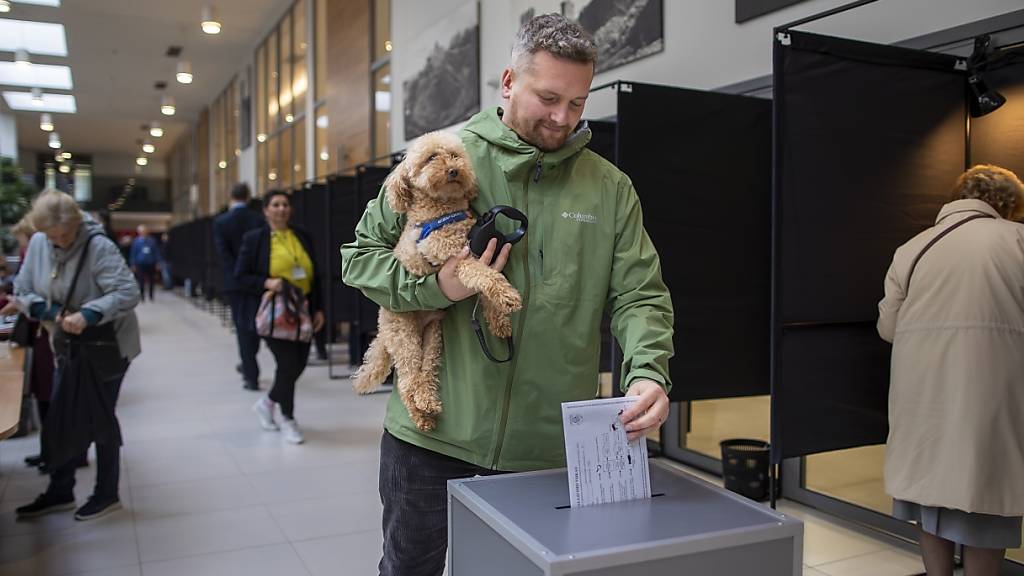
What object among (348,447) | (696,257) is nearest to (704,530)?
(696,257)

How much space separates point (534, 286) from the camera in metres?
1.55

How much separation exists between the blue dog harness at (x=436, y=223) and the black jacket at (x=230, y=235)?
510cm

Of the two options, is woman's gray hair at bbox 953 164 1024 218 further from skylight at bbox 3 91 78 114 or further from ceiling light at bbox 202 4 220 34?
skylight at bbox 3 91 78 114

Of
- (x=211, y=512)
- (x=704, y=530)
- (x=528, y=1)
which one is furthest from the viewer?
(x=528, y=1)

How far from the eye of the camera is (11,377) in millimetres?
3162

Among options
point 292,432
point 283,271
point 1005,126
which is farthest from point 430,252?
point 292,432

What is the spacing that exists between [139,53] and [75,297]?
46.3 feet

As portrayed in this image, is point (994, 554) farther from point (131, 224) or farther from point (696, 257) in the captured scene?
point (131, 224)

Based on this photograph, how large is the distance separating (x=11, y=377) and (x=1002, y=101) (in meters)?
4.02

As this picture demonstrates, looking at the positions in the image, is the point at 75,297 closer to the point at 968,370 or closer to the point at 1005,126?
the point at 968,370

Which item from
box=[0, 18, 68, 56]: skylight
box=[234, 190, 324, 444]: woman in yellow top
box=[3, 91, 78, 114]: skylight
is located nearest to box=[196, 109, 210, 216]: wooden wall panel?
box=[3, 91, 78, 114]: skylight

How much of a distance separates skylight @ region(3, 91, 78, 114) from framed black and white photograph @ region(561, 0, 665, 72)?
716 inches

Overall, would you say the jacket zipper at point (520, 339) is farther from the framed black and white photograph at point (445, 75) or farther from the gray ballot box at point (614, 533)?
the framed black and white photograph at point (445, 75)

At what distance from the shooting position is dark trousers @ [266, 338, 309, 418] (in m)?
5.08
